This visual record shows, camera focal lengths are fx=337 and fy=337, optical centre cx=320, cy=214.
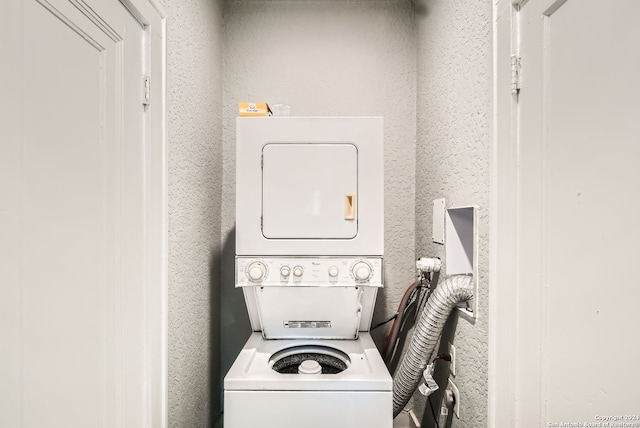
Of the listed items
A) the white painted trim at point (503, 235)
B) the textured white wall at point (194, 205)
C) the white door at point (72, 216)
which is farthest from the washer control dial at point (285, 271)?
the white painted trim at point (503, 235)

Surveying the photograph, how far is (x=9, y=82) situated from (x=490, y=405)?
1572 millimetres

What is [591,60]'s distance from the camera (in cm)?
78

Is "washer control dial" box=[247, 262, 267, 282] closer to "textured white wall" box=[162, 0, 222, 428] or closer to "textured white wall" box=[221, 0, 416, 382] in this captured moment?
"textured white wall" box=[162, 0, 222, 428]

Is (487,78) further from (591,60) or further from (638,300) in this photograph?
(638,300)

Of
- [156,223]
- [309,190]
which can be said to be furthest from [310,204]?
[156,223]

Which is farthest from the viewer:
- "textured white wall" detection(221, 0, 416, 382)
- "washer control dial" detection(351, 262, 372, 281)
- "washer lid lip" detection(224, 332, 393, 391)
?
"textured white wall" detection(221, 0, 416, 382)

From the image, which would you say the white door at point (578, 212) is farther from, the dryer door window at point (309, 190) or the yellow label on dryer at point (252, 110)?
the yellow label on dryer at point (252, 110)

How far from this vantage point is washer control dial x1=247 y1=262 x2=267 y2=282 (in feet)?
5.23

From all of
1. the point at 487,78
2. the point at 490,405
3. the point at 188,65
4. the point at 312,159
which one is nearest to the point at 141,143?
the point at 188,65

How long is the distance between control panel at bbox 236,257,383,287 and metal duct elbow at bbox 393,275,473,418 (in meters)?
0.27

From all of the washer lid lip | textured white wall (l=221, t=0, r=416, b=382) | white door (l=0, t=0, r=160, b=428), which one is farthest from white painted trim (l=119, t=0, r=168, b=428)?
textured white wall (l=221, t=0, r=416, b=382)

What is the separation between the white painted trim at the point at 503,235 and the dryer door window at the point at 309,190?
65 cm

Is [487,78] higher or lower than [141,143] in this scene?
higher

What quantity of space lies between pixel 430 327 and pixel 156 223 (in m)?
1.20
